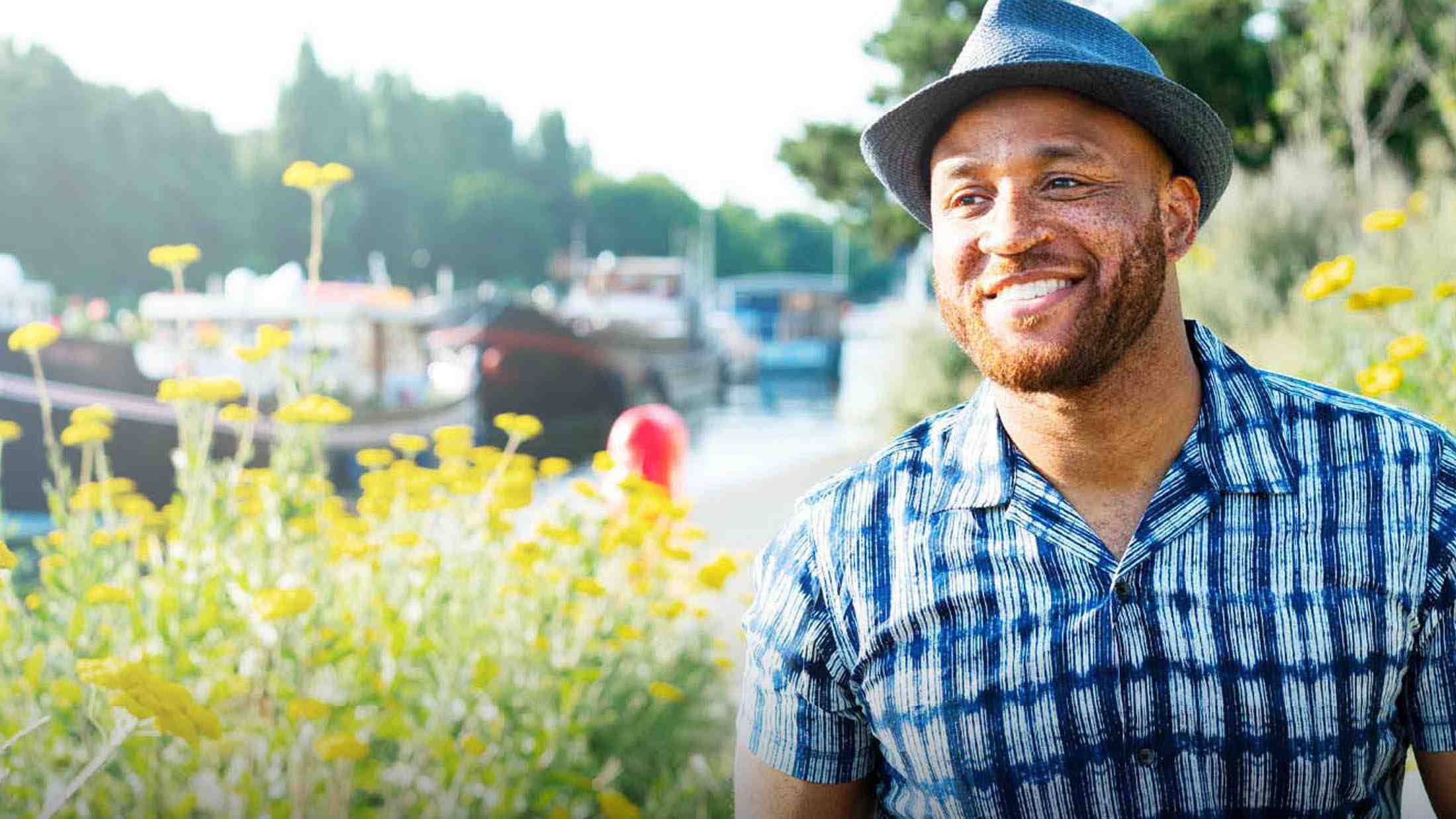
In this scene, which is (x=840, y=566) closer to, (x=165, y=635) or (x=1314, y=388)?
(x=1314, y=388)

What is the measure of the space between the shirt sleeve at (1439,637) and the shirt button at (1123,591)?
0.95 ft

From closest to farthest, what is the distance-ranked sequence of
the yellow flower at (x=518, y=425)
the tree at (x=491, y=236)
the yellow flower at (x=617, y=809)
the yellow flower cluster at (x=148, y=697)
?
1. the yellow flower cluster at (x=148, y=697)
2. the yellow flower at (x=617, y=809)
3. the yellow flower at (x=518, y=425)
4. the tree at (x=491, y=236)

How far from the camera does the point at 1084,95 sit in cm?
150

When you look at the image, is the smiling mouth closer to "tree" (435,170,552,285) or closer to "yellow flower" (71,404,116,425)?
"yellow flower" (71,404,116,425)

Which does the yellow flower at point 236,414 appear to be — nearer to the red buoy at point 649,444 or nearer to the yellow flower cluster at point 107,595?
the yellow flower cluster at point 107,595

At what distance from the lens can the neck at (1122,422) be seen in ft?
4.84

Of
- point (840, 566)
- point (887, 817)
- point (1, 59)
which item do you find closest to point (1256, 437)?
point (840, 566)

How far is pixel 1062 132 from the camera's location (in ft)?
4.85

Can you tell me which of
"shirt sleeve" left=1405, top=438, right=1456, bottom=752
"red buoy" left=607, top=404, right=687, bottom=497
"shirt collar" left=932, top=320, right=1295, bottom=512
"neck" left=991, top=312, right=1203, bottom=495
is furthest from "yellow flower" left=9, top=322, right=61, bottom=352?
"red buoy" left=607, top=404, right=687, bottom=497

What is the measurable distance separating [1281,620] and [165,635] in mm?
2207

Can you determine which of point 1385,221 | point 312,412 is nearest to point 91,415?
point 312,412

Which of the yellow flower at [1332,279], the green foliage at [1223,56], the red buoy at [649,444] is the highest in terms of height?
the green foliage at [1223,56]

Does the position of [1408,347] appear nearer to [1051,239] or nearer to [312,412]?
[1051,239]

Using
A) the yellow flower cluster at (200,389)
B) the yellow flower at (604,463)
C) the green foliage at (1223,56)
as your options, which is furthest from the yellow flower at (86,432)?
the green foliage at (1223,56)
